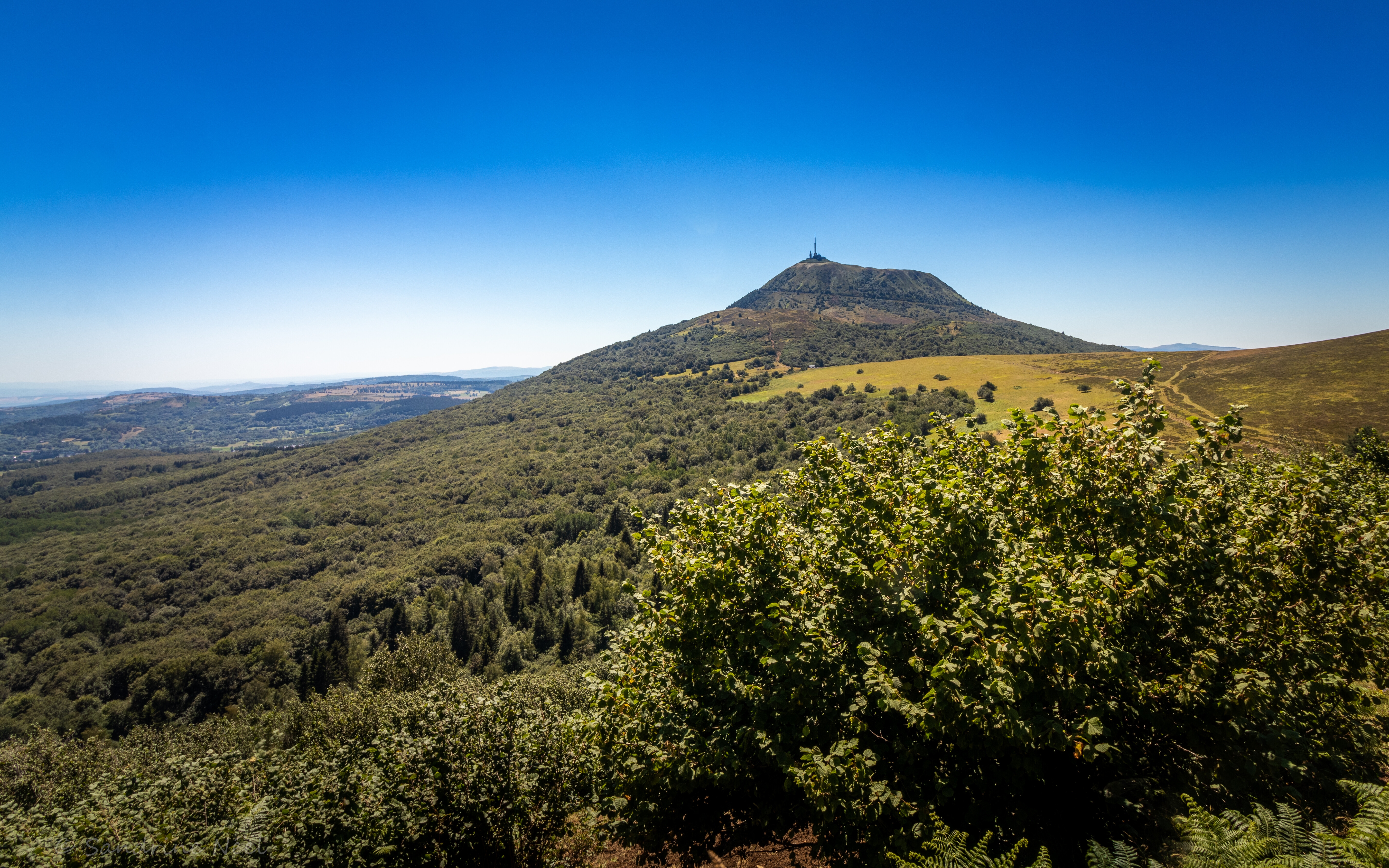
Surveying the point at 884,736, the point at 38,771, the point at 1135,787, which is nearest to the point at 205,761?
the point at 884,736

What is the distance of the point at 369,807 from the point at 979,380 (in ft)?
432

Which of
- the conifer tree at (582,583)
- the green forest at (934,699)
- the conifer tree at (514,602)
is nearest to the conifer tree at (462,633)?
the conifer tree at (514,602)

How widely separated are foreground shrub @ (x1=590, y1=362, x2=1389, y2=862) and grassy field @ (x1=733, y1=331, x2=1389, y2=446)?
25.6 meters

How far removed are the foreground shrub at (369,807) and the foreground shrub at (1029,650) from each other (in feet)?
7.67

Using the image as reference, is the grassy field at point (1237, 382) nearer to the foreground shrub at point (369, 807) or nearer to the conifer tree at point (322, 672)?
the foreground shrub at point (369, 807)

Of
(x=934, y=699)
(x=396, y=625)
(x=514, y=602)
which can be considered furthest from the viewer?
(x=514, y=602)

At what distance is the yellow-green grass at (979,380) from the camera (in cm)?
8838

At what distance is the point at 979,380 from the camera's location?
118062mm

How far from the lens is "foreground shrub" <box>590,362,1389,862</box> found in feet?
25.9

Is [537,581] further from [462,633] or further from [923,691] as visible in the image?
[923,691]

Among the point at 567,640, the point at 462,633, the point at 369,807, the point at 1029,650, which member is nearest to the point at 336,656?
the point at 462,633

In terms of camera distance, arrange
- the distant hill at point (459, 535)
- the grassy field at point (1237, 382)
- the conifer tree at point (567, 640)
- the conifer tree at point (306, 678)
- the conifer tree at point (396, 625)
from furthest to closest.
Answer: the conifer tree at point (396, 625), the conifer tree at point (567, 640), the distant hill at point (459, 535), the conifer tree at point (306, 678), the grassy field at point (1237, 382)

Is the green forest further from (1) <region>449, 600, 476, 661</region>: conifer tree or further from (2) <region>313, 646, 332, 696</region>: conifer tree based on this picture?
(1) <region>449, 600, 476, 661</region>: conifer tree

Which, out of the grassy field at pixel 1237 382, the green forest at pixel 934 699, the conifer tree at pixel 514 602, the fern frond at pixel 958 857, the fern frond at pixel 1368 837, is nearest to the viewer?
the fern frond at pixel 1368 837
